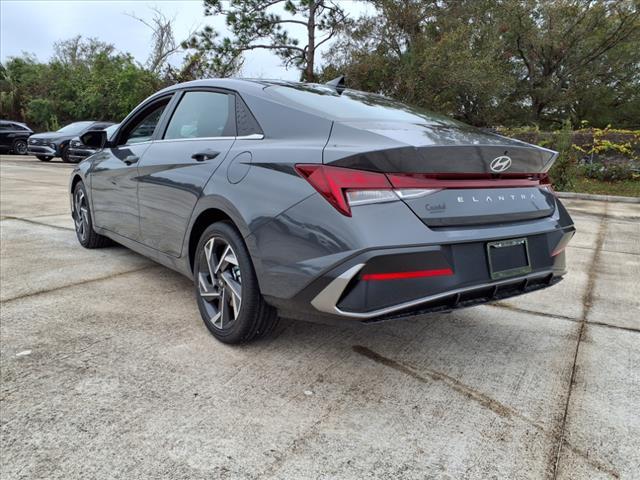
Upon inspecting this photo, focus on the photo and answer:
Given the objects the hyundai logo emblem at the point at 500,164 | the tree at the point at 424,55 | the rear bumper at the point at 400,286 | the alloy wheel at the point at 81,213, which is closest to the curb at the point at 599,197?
the tree at the point at 424,55

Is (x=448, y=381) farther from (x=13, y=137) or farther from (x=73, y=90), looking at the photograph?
(x=73, y=90)

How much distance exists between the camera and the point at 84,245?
4.90 metres

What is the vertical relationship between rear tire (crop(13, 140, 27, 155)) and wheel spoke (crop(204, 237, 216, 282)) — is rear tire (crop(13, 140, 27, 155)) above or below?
below

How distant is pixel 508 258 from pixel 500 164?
0.44 metres

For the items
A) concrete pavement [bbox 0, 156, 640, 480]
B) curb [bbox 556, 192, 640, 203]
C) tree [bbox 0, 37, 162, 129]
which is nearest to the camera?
concrete pavement [bbox 0, 156, 640, 480]

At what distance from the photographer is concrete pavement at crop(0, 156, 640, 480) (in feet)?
5.94

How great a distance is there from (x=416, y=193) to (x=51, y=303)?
2.55 m

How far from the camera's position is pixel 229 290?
2.66m

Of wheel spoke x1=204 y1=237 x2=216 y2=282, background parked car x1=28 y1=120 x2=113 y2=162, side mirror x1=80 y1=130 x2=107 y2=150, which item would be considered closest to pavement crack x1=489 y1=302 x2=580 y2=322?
wheel spoke x1=204 y1=237 x2=216 y2=282

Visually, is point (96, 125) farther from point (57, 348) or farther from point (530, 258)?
point (530, 258)

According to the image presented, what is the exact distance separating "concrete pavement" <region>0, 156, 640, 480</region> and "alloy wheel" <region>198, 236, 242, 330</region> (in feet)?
0.56

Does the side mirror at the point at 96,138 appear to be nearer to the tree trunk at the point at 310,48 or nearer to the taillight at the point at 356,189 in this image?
the taillight at the point at 356,189

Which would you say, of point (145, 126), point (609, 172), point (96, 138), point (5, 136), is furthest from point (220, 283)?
point (5, 136)

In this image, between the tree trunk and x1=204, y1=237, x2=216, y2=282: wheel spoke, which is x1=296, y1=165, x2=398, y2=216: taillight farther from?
the tree trunk
